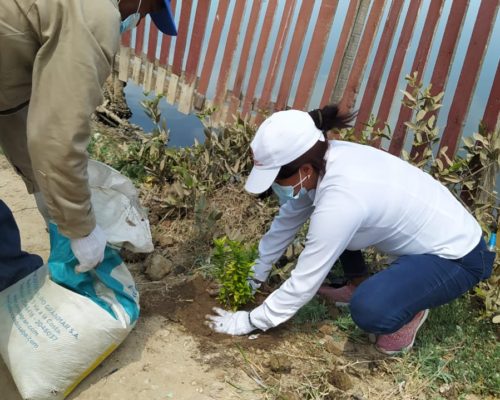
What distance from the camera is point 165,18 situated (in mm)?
2084

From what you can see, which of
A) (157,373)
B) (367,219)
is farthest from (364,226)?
(157,373)

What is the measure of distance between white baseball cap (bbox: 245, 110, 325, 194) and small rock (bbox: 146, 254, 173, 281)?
978 mm

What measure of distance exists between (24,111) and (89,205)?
2.54 feet

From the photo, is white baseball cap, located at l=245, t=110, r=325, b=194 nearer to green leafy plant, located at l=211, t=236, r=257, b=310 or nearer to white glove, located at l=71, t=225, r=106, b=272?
green leafy plant, located at l=211, t=236, r=257, b=310

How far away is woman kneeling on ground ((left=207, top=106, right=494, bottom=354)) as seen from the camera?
6.76 ft

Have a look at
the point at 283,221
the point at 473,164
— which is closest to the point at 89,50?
the point at 283,221

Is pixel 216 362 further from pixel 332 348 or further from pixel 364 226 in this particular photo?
pixel 364 226

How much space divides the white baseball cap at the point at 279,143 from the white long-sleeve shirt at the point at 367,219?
0.61 ft

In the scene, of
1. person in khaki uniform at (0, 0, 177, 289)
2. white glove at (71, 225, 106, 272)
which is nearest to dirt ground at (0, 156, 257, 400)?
white glove at (71, 225, 106, 272)

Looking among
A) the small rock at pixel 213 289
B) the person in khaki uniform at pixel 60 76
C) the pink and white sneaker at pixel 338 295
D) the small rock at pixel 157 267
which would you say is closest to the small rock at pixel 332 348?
→ the pink and white sneaker at pixel 338 295

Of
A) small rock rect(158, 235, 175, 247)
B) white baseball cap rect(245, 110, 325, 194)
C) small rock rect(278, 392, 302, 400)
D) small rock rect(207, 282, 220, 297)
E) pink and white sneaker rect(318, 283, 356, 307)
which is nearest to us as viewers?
white baseball cap rect(245, 110, 325, 194)

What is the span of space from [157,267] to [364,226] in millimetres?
1201

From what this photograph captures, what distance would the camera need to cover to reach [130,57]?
5.59m

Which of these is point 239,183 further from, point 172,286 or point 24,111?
point 24,111
